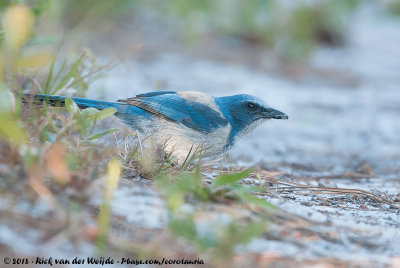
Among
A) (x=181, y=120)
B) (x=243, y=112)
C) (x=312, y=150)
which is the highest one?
(x=243, y=112)

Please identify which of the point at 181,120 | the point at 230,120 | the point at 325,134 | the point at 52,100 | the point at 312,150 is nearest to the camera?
the point at 52,100

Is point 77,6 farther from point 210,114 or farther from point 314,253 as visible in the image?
point 314,253

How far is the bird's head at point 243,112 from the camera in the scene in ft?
12.6

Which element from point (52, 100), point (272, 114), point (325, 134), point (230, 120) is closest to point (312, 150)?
point (325, 134)

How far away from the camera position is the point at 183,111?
364 centimetres

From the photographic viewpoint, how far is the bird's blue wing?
142 inches

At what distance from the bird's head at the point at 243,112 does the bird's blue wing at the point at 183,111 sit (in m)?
0.20

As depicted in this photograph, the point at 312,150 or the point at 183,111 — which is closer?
the point at 183,111

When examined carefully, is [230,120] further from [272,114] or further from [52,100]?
[52,100]

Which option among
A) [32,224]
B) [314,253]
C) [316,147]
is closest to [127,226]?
[32,224]

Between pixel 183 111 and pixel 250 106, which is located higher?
pixel 250 106

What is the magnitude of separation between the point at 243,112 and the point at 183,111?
53 cm

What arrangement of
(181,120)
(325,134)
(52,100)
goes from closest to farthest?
1. (52,100)
2. (181,120)
3. (325,134)

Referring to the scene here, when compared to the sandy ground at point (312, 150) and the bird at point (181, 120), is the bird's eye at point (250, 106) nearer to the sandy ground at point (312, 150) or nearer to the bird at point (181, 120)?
the bird at point (181, 120)
